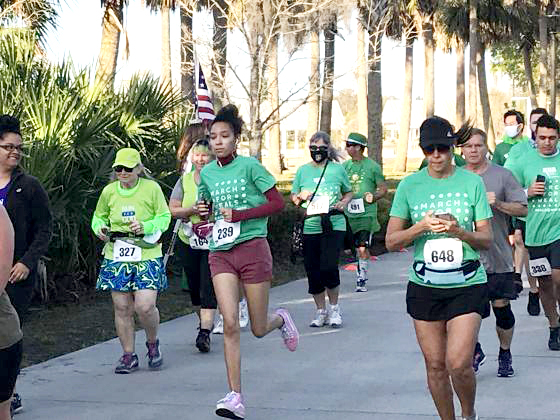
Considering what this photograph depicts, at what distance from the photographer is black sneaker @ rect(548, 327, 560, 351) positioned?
344 inches

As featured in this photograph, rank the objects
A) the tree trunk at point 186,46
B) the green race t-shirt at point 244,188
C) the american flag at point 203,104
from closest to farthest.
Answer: the green race t-shirt at point 244,188 → the american flag at point 203,104 → the tree trunk at point 186,46

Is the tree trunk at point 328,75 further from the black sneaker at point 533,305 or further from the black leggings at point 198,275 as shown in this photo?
the black leggings at point 198,275

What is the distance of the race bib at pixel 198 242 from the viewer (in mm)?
8711

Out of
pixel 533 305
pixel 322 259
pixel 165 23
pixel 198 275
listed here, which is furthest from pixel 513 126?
pixel 165 23

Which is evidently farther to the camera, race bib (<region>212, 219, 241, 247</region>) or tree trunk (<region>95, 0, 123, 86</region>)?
tree trunk (<region>95, 0, 123, 86</region>)

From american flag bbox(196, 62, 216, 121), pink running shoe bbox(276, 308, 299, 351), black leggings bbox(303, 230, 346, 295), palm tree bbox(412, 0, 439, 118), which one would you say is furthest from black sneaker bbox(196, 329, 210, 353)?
palm tree bbox(412, 0, 439, 118)

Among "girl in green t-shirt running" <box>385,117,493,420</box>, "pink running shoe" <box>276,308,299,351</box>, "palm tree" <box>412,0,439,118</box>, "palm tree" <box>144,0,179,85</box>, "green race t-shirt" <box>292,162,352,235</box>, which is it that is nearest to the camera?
"girl in green t-shirt running" <box>385,117,493,420</box>

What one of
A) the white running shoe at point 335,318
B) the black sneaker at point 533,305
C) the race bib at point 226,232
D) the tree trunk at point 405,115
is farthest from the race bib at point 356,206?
the tree trunk at point 405,115

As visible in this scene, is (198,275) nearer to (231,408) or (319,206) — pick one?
(319,206)

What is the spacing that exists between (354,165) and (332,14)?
5455 mm

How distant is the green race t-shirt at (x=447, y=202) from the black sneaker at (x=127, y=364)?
3029 millimetres

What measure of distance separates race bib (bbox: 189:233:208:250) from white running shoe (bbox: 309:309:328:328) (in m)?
1.82

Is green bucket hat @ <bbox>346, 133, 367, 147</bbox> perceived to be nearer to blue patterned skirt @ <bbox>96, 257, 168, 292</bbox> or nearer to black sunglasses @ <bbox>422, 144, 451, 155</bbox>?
blue patterned skirt @ <bbox>96, 257, 168, 292</bbox>

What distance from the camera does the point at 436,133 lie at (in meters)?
5.55
